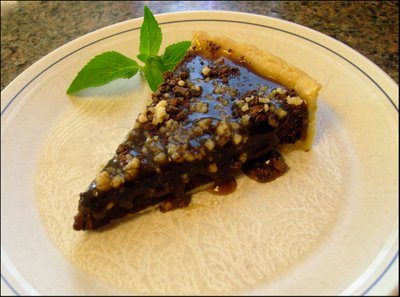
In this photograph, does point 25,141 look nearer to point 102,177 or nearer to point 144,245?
point 102,177

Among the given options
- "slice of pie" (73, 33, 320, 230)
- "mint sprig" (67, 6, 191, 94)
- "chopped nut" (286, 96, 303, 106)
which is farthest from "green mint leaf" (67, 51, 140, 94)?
"chopped nut" (286, 96, 303, 106)

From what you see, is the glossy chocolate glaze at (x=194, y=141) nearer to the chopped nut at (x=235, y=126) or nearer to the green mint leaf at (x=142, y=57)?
the chopped nut at (x=235, y=126)

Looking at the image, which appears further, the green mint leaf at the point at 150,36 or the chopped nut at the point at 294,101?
the green mint leaf at the point at 150,36

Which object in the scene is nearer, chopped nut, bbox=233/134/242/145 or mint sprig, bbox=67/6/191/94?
chopped nut, bbox=233/134/242/145

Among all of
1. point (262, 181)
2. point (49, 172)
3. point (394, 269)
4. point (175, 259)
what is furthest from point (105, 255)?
point (394, 269)

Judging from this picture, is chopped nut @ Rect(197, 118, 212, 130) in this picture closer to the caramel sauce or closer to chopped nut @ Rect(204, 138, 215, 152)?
chopped nut @ Rect(204, 138, 215, 152)

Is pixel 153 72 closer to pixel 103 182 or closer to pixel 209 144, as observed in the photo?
pixel 209 144

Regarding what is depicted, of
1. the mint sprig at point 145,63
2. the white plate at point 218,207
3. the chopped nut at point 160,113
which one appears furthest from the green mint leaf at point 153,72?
the chopped nut at point 160,113
